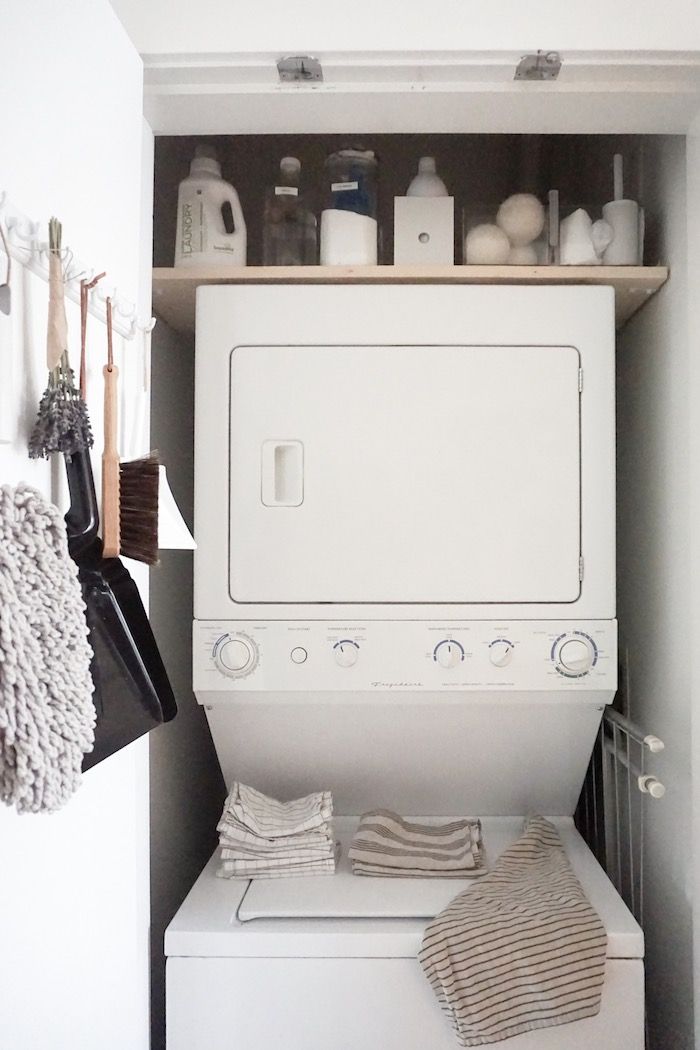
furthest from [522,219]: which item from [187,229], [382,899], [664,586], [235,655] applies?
[382,899]

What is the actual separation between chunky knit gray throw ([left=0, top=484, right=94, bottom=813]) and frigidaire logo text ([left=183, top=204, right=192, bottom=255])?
48.5 inches

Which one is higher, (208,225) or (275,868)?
(208,225)

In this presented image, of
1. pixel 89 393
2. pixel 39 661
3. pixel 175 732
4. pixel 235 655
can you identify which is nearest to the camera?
pixel 39 661

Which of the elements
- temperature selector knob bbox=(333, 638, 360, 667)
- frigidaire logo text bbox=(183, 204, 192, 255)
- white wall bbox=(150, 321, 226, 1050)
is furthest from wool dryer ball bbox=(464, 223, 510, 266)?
temperature selector knob bbox=(333, 638, 360, 667)

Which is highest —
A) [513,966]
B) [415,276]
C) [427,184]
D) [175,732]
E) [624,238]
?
[427,184]

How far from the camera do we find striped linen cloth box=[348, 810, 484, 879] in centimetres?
175

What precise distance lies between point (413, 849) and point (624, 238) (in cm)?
144

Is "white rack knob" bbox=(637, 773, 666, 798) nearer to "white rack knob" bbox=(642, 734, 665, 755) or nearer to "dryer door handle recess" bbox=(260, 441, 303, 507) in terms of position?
"white rack knob" bbox=(642, 734, 665, 755)

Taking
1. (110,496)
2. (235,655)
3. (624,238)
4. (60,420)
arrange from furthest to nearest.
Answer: (624,238) → (235,655) → (110,496) → (60,420)

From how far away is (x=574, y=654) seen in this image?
Answer: 174cm

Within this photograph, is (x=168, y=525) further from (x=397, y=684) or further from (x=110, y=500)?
(x=397, y=684)

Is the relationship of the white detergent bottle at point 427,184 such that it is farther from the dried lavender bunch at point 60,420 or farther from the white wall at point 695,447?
the dried lavender bunch at point 60,420

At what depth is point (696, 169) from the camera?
5.22ft

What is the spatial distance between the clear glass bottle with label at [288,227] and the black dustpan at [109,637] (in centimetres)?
114
